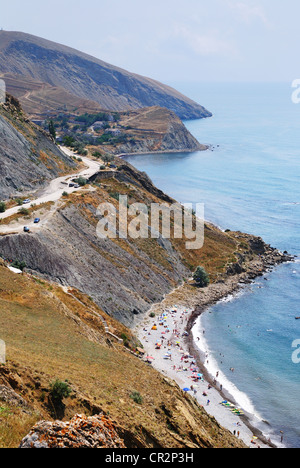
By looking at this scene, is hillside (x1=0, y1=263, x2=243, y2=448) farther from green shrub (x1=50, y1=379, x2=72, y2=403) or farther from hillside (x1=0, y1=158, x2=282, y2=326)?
hillside (x1=0, y1=158, x2=282, y2=326)

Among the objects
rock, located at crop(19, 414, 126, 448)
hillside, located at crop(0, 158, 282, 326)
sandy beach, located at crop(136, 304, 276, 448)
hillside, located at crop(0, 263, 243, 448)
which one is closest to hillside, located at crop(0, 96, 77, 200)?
hillside, located at crop(0, 158, 282, 326)

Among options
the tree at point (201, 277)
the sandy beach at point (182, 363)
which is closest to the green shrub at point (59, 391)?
the sandy beach at point (182, 363)

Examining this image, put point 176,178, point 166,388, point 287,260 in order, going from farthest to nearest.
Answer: point 176,178, point 287,260, point 166,388

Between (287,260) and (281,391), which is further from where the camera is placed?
(287,260)
